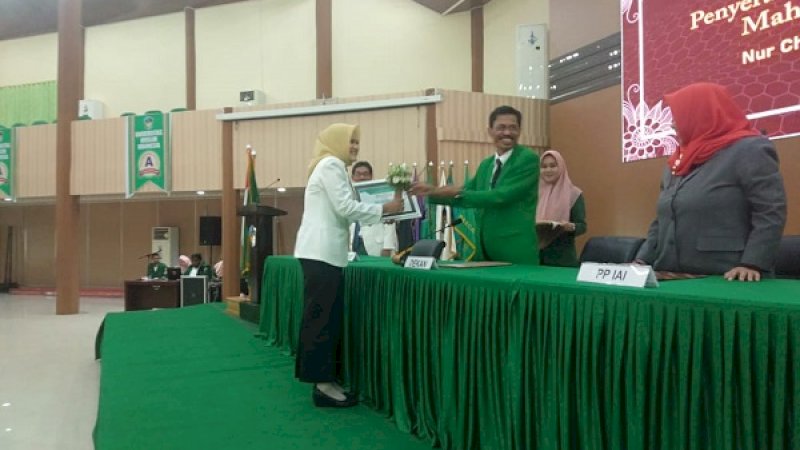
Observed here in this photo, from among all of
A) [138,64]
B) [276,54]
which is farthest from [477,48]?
[138,64]

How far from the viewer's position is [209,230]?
27.3 ft

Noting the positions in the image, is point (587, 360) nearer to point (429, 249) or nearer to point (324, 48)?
point (429, 249)

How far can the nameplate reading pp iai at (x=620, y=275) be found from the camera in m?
1.26

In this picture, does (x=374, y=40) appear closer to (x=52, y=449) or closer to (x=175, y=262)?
(x=175, y=262)

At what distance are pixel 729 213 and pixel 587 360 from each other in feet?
1.99

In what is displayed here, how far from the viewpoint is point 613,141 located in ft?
16.6

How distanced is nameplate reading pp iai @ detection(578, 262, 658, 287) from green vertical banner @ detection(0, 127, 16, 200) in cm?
933

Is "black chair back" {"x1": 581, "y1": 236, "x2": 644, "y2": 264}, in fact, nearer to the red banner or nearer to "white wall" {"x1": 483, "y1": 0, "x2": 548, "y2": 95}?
the red banner

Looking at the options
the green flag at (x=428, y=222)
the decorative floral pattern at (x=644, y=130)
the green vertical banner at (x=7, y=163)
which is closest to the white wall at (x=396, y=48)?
the green flag at (x=428, y=222)

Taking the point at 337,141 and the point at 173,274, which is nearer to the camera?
the point at 337,141

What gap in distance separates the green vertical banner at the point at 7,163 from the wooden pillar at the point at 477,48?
706 cm

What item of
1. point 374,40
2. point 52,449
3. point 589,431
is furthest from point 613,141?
point 374,40

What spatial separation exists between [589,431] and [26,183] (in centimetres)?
921

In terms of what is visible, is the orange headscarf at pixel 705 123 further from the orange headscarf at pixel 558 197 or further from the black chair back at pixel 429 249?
the orange headscarf at pixel 558 197
